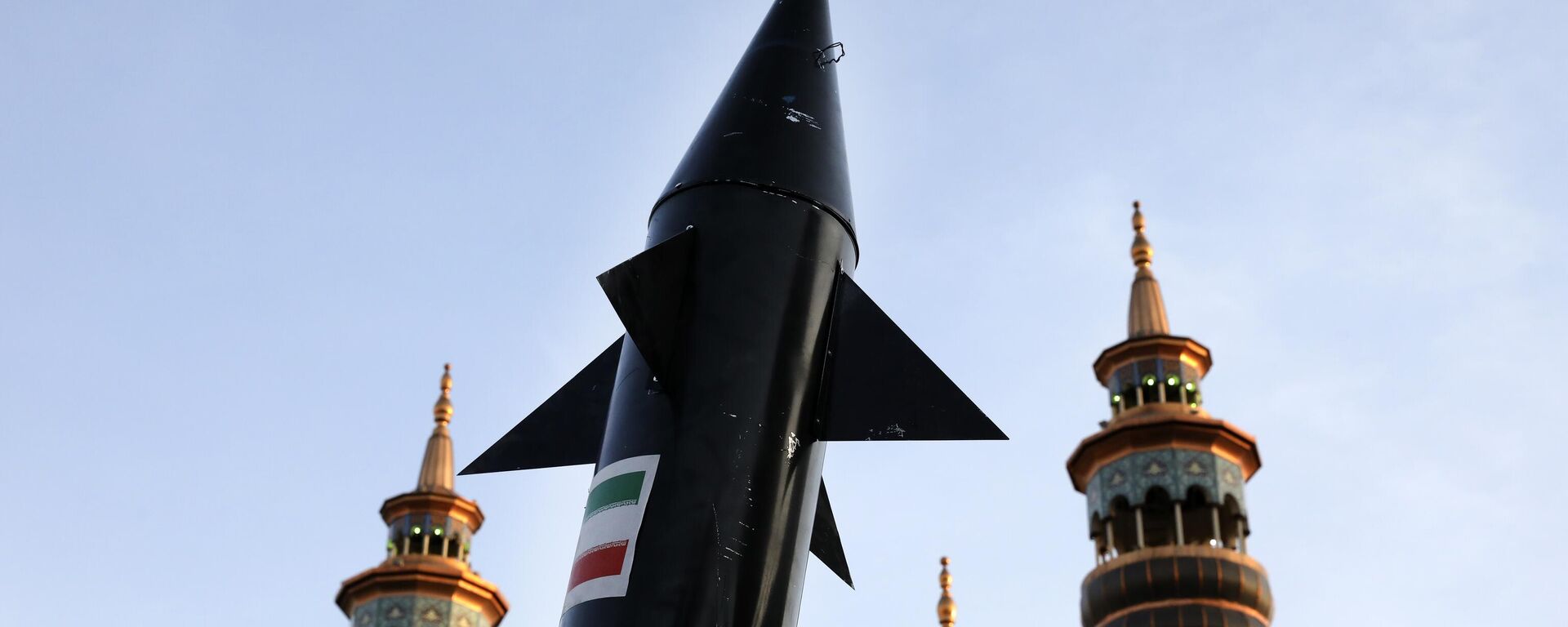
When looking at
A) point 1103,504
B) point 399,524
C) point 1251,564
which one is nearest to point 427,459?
point 399,524

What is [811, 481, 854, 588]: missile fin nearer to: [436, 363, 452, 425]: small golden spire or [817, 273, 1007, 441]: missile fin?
[817, 273, 1007, 441]: missile fin

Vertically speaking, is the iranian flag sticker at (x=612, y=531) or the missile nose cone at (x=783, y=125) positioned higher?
the missile nose cone at (x=783, y=125)

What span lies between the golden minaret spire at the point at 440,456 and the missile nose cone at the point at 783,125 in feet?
Answer: 112

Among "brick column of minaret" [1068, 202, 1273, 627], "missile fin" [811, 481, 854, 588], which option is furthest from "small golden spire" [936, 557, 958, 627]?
"missile fin" [811, 481, 854, 588]

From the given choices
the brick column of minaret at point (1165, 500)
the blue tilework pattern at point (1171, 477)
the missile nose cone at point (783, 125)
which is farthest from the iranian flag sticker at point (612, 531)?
the blue tilework pattern at point (1171, 477)

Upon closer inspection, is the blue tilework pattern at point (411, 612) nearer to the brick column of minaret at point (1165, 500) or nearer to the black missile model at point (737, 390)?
the brick column of minaret at point (1165, 500)

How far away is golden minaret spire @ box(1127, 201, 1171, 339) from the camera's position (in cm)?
4275

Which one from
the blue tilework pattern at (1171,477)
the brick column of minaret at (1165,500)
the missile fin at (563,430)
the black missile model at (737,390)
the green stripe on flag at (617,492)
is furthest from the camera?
the blue tilework pattern at (1171,477)

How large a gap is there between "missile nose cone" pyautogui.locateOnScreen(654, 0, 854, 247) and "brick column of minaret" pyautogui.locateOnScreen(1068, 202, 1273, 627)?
25.3m

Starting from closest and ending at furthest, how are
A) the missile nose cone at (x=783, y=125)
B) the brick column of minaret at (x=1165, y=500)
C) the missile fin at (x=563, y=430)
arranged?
the missile nose cone at (x=783, y=125) → the missile fin at (x=563, y=430) → the brick column of minaret at (x=1165, y=500)

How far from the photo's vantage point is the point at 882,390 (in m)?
11.6

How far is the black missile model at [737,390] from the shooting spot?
34.7ft

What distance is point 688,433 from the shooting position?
432 inches

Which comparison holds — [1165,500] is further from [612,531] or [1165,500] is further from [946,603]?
[612,531]
